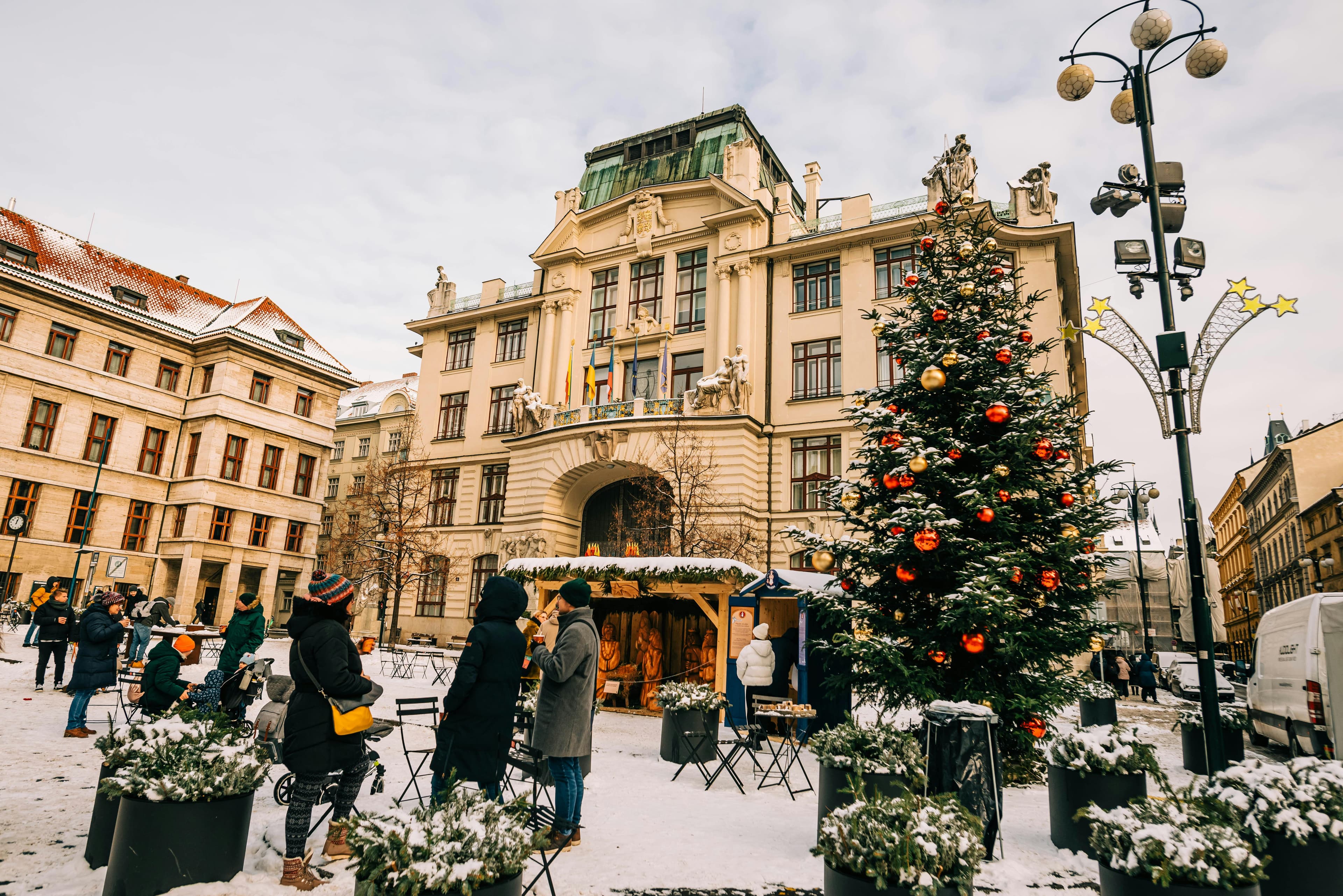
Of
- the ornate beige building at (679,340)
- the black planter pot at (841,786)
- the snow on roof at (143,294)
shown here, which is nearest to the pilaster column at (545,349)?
Answer: the ornate beige building at (679,340)

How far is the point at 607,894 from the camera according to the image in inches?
213

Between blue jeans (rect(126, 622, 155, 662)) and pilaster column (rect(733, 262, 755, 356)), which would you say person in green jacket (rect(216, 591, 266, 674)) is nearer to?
blue jeans (rect(126, 622, 155, 662))

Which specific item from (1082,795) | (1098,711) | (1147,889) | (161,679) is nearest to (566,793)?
(1147,889)

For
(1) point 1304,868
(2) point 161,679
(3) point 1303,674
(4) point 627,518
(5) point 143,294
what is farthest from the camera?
(5) point 143,294

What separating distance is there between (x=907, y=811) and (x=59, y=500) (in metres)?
42.8

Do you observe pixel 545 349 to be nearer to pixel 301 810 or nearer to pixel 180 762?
pixel 301 810

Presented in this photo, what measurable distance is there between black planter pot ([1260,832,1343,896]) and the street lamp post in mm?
3137

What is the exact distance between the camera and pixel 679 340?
3253 cm

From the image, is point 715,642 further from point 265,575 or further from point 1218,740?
point 265,575

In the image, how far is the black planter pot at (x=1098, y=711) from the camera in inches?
516

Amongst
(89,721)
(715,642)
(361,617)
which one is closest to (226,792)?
(89,721)

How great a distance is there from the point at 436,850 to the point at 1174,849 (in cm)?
380

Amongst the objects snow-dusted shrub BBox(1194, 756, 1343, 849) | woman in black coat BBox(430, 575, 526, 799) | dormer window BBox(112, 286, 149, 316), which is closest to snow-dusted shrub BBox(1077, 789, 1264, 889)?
snow-dusted shrub BBox(1194, 756, 1343, 849)

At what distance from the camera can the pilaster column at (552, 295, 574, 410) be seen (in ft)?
112
